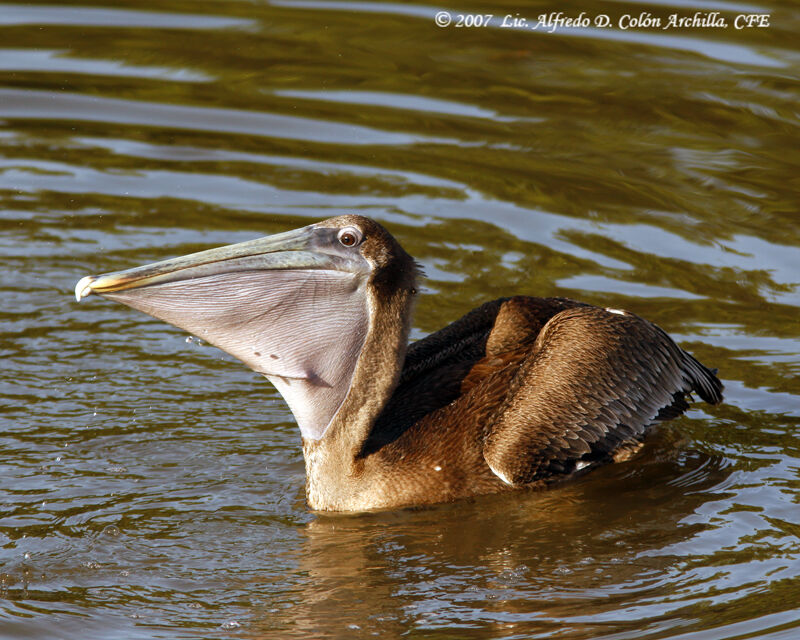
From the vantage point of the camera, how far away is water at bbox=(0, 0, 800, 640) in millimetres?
4867

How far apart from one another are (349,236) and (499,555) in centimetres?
138

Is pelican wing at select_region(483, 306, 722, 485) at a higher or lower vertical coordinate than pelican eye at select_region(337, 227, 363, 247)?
lower

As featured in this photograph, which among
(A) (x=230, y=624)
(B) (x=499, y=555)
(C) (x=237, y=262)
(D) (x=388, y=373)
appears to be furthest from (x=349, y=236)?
(A) (x=230, y=624)

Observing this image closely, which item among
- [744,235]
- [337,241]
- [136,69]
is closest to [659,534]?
[337,241]

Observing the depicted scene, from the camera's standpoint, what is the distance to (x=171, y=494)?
18.5 feet

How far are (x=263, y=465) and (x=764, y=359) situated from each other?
2.69m

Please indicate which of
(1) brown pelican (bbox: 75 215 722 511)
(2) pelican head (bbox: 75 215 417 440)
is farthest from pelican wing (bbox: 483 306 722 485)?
(2) pelican head (bbox: 75 215 417 440)

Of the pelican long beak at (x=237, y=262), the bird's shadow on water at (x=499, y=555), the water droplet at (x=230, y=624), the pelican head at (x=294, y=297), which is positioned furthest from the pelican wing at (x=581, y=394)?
the water droplet at (x=230, y=624)

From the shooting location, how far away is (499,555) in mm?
5180

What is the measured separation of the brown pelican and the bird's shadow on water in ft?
0.43

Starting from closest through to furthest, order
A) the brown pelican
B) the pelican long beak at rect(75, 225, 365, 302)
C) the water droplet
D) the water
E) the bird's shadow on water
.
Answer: the water droplet → the bird's shadow on water → the water → the pelican long beak at rect(75, 225, 365, 302) → the brown pelican

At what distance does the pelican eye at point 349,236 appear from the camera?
17.8 ft

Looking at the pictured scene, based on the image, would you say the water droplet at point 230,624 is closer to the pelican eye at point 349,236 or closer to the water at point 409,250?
the water at point 409,250

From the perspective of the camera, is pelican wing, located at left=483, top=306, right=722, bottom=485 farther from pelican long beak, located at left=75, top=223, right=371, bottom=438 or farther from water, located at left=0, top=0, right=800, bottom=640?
pelican long beak, located at left=75, top=223, right=371, bottom=438
